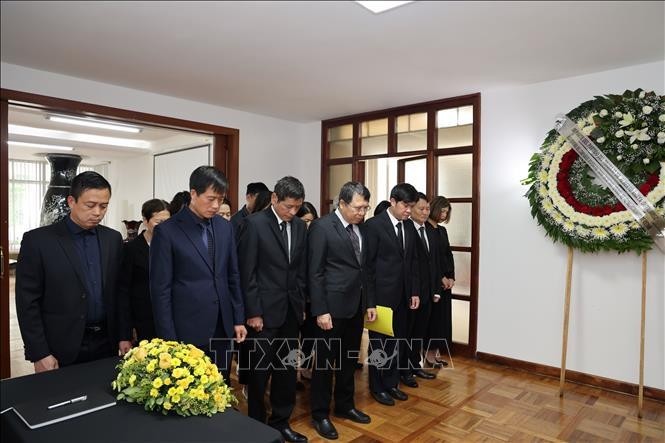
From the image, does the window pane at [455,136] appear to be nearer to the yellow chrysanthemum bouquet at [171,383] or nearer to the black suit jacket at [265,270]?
the black suit jacket at [265,270]

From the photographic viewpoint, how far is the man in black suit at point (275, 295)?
2488mm

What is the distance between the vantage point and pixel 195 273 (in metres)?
2.15

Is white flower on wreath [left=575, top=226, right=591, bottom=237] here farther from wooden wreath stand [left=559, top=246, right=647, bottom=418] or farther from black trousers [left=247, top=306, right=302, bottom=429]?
black trousers [left=247, top=306, right=302, bottom=429]

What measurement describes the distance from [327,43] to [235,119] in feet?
7.50

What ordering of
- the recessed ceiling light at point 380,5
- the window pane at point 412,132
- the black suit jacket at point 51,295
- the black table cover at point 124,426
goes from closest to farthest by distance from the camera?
the black table cover at point 124,426, the black suit jacket at point 51,295, the recessed ceiling light at point 380,5, the window pane at point 412,132

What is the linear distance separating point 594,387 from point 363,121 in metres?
3.47

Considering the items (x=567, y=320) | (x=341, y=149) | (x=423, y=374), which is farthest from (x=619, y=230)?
(x=341, y=149)

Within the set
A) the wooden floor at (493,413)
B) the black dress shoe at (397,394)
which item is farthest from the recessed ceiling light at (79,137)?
the black dress shoe at (397,394)

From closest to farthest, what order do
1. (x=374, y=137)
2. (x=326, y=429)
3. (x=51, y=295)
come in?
1. (x=51, y=295)
2. (x=326, y=429)
3. (x=374, y=137)

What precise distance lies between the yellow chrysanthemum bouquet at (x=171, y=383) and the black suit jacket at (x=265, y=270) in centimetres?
90

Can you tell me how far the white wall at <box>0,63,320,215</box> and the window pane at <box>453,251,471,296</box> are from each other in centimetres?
204

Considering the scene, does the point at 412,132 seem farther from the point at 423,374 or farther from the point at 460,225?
the point at 423,374

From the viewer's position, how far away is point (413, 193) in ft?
10.4

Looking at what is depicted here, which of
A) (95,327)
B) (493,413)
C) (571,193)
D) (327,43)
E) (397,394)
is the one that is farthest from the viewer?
(571,193)
